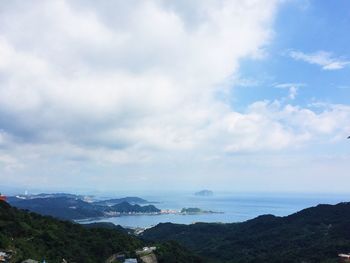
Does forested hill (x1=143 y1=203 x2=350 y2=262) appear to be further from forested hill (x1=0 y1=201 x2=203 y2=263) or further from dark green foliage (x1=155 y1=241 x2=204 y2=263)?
forested hill (x1=0 y1=201 x2=203 y2=263)

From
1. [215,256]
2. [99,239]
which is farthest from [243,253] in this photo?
[99,239]

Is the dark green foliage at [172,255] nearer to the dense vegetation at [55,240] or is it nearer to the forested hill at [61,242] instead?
the forested hill at [61,242]

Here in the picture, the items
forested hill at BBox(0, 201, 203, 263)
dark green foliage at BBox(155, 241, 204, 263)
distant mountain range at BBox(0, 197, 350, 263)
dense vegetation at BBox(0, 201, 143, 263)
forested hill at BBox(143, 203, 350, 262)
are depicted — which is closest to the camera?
forested hill at BBox(0, 201, 203, 263)

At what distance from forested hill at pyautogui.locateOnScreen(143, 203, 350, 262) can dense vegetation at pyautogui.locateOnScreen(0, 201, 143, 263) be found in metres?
19.8

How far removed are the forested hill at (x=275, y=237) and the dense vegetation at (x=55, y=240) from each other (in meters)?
19.8

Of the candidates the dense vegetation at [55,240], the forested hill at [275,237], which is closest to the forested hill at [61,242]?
the dense vegetation at [55,240]

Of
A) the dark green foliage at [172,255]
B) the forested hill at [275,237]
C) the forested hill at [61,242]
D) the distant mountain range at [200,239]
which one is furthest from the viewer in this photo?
the forested hill at [275,237]

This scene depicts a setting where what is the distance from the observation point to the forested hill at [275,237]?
207 feet

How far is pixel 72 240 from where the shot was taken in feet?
151

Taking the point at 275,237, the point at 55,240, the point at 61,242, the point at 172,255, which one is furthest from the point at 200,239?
the point at 55,240

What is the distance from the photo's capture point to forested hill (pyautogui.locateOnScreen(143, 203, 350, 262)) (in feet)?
207

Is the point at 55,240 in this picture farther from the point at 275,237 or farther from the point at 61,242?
the point at 275,237

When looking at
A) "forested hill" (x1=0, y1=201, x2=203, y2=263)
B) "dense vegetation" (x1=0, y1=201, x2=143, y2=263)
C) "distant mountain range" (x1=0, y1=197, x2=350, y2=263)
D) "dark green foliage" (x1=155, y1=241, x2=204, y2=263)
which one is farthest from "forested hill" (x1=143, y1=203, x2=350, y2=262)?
"dense vegetation" (x1=0, y1=201, x2=143, y2=263)

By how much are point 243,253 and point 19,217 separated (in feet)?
141
